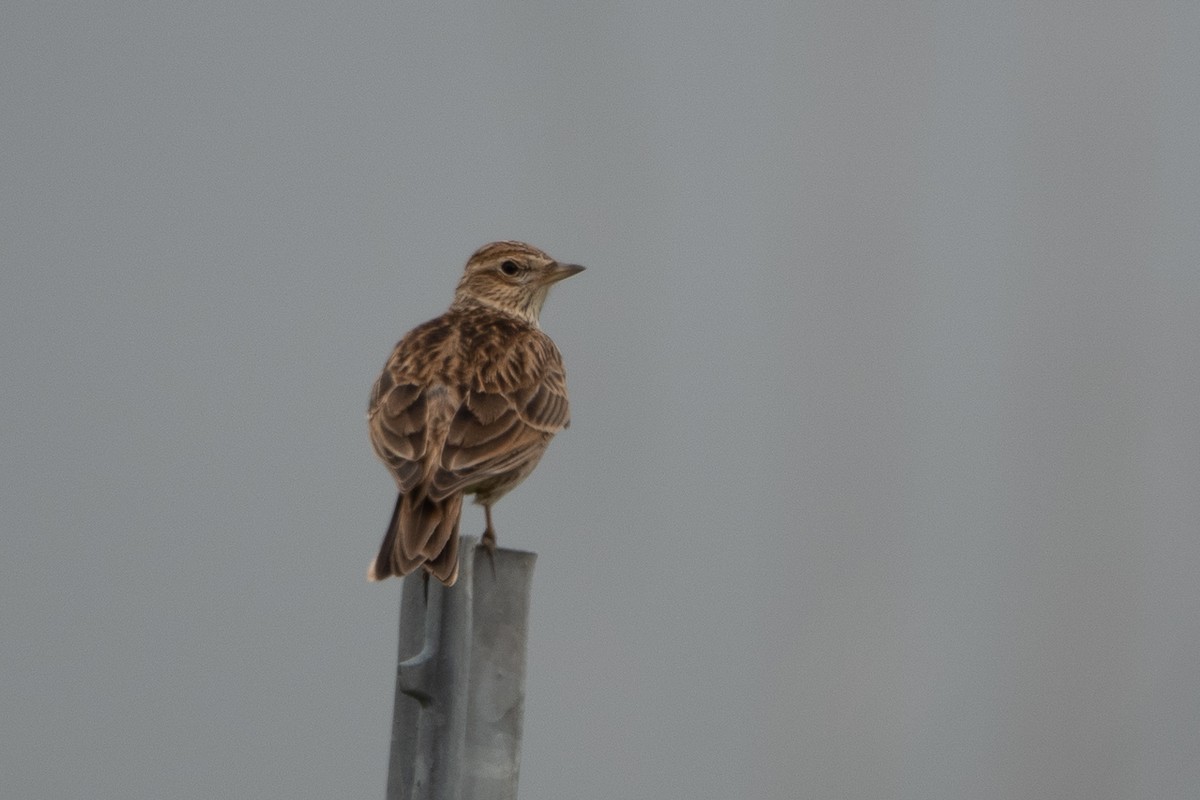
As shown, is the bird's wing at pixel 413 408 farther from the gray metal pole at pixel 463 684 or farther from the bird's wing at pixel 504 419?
the gray metal pole at pixel 463 684

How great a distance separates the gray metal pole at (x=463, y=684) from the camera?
4.76m

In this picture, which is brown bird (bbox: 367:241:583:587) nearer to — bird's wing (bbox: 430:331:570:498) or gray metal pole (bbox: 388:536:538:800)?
bird's wing (bbox: 430:331:570:498)

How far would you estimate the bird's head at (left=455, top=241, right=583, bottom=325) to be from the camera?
10141mm

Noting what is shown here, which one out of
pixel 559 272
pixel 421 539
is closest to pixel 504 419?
pixel 421 539

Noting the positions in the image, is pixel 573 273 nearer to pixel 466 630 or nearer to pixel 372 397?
pixel 372 397

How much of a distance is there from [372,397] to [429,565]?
268 cm

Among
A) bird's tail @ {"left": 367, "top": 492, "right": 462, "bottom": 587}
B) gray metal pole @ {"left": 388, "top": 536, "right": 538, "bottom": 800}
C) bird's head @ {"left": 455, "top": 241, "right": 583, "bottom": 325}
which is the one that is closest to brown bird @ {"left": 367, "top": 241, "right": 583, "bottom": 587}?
bird's tail @ {"left": 367, "top": 492, "right": 462, "bottom": 587}

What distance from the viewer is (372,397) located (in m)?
7.95

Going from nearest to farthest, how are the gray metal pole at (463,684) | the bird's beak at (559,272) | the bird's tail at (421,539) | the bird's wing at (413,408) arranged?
the gray metal pole at (463,684) → the bird's tail at (421,539) → the bird's wing at (413,408) → the bird's beak at (559,272)

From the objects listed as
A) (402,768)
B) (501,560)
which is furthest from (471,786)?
(501,560)

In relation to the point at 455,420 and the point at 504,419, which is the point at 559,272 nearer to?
the point at 504,419

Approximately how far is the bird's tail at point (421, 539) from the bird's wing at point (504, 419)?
12cm

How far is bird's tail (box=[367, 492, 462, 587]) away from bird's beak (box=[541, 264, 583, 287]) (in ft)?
12.4

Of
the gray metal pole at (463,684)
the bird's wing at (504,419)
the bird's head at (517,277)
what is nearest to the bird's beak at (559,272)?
the bird's head at (517,277)
